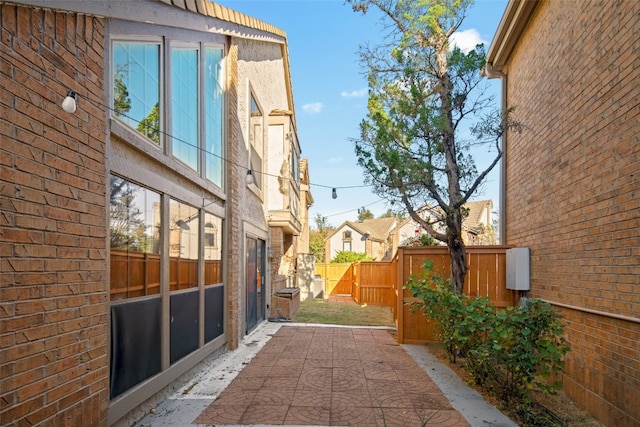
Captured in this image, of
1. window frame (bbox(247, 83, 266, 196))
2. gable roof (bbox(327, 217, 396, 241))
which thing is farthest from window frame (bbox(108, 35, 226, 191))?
gable roof (bbox(327, 217, 396, 241))

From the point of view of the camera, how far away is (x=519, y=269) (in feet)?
22.0

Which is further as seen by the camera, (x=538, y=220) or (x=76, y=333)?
(x=538, y=220)

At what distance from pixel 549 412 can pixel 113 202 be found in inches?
205

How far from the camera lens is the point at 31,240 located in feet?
→ 8.06

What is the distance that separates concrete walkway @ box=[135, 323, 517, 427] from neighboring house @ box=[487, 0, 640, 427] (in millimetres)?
1331

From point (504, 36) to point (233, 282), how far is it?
6.79m

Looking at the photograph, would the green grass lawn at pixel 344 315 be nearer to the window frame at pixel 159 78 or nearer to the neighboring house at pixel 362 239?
the window frame at pixel 159 78

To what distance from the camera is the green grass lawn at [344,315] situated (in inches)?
421

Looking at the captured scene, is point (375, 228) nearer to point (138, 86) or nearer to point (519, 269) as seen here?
point (519, 269)

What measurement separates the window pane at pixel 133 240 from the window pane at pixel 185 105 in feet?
3.57

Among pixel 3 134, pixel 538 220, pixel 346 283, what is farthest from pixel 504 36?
pixel 346 283

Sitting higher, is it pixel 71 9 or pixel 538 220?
pixel 71 9

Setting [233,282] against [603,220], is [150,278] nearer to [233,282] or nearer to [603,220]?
[233,282]

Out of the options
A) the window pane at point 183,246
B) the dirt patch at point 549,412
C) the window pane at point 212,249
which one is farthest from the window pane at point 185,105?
the dirt patch at point 549,412
